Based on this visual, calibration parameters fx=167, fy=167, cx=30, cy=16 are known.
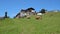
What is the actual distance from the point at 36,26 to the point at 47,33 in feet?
23.8

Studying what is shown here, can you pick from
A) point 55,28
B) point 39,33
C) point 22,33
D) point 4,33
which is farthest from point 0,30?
point 55,28

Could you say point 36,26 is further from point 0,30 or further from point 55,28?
point 0,30

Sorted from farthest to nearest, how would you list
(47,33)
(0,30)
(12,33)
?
(0,30)
(12,33)
(47,33)

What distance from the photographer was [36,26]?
42250 millimetres

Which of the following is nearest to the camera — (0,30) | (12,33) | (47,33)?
(47,33)

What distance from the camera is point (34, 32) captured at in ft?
121

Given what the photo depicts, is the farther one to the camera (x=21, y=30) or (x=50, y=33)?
(x=21, y=30)

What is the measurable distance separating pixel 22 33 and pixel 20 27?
217 inches

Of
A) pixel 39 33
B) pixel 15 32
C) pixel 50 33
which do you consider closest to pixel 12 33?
pixel 15 32

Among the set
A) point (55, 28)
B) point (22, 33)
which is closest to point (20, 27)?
point (22, 33)

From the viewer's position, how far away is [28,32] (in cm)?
3725

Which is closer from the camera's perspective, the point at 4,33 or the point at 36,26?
the point at 4,33

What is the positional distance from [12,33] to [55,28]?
9978mm

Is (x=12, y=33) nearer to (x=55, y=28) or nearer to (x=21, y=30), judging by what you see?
(x=21, y=30)
